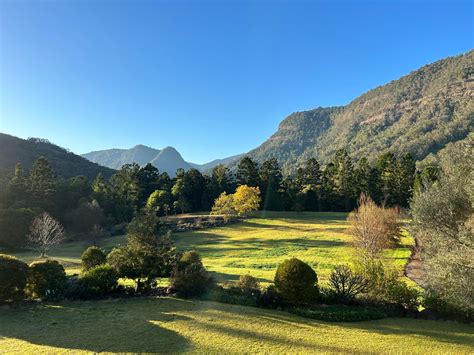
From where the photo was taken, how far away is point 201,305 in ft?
52.4

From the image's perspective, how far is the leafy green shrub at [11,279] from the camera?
15648mm

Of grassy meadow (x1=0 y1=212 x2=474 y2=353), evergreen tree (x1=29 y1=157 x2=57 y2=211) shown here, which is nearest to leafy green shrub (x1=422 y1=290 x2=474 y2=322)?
grassy meadow (x1=0 y1=212 x2=474 y2=353)

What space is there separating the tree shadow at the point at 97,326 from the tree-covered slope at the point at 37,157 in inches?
3961

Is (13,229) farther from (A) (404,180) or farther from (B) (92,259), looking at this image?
(A) (404,180)

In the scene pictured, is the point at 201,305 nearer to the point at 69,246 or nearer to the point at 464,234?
the point at 464,234

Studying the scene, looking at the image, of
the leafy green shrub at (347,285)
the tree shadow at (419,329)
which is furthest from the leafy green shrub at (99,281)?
the tree shadow at (419,329)

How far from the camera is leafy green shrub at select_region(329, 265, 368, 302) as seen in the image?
1593cm

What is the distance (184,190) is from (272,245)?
43.2m

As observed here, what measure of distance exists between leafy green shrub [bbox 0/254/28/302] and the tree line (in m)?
36.6

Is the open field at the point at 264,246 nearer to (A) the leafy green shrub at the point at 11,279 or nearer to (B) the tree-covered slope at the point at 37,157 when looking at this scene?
(A) the leafy green shrub at the point at 11,279

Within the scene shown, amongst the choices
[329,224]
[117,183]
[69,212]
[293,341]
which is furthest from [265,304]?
[117,183]

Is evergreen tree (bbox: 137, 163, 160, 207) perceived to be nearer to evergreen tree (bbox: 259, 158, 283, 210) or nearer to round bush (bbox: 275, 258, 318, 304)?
evergreen tree (bbox: 259, 158, 283, 210)

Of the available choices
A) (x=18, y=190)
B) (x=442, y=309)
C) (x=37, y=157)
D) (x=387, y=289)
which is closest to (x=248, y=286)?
(x=387, y=289)

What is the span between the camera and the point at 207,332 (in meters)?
12.3
